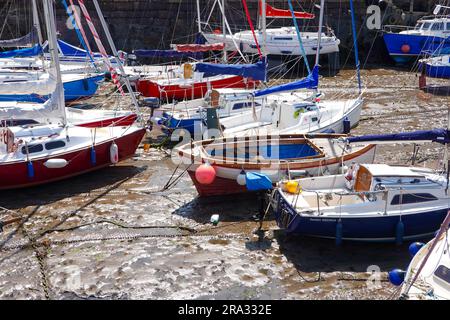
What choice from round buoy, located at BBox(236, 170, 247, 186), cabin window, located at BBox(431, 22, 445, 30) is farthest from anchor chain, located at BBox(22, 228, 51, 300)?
cabin window, located at BBox(431, 22, 445, 30)

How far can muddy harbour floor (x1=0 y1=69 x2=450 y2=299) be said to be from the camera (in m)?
10.3

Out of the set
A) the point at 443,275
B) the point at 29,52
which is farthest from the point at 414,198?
the point at 29,52

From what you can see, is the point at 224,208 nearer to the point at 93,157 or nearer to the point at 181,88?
the point at 93,157

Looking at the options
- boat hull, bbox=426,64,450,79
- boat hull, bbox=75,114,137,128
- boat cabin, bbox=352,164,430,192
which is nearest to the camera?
boat cabin, bbox=352,164,430,192

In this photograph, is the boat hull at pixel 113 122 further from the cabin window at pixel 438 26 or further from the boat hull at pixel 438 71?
the cabin window at pixel 438 26

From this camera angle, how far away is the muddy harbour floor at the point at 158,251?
406 inches

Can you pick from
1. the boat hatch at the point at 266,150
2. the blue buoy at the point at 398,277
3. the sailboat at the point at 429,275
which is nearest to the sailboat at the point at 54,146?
the boat hatch at the point at 266,150

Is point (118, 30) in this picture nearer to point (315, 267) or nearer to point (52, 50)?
A: point (52, 50)

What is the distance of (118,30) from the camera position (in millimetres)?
34281

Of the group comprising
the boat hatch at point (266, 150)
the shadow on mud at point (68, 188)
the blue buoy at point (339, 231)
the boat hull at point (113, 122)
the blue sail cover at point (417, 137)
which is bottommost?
the shadow on mud at point (68, 188)

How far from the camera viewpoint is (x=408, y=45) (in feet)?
103

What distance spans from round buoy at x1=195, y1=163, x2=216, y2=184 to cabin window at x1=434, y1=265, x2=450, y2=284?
247 inches

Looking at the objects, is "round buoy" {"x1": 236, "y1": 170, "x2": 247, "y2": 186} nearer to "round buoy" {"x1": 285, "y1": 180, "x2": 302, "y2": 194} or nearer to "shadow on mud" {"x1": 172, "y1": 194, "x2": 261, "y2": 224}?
"shadow on mud" {"x1": 172, "y1": 194, "x2": 261, "y2": 224}
